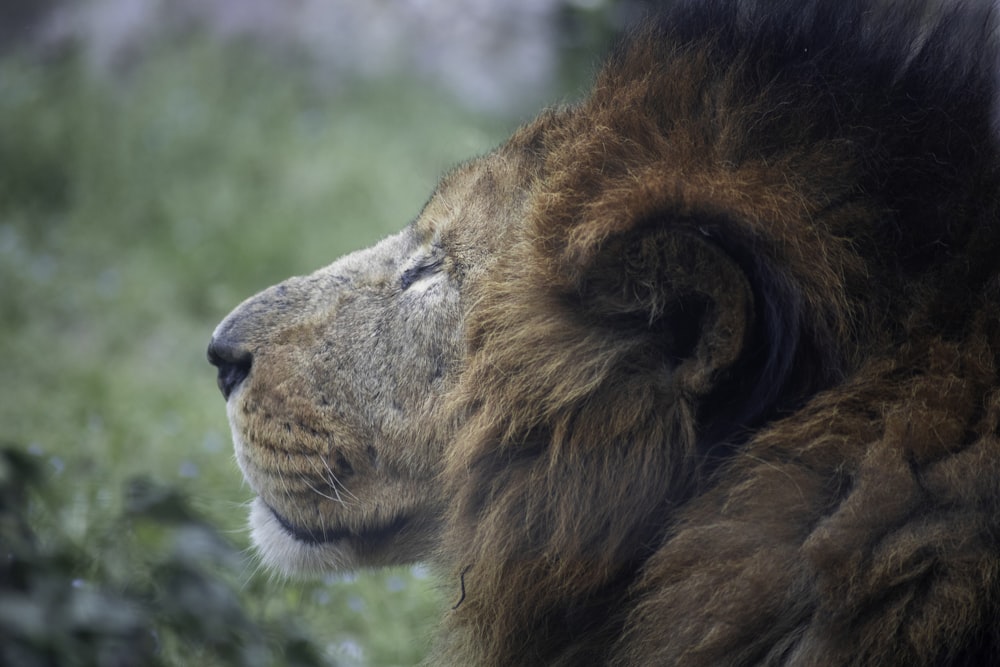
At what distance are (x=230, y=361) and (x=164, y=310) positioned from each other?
4123 millimetres

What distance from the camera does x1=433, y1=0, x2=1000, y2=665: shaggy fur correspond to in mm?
1863

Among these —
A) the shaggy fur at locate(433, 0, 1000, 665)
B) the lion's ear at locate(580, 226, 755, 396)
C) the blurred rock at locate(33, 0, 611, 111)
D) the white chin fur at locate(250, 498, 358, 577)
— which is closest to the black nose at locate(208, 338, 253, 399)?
the white chin fur at locate(250, 498, 358, 577)

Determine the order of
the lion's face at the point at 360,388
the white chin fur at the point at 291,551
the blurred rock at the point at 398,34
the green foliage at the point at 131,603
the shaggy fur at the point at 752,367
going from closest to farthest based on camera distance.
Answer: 1. the green foliage at the point at 131,603
2. the shaggy fur at the point at 752,367
3. the lion's face at the point at 360,388
4. the white chin fur at the point at 291,551
5. the blurred rock at the point at 398,34

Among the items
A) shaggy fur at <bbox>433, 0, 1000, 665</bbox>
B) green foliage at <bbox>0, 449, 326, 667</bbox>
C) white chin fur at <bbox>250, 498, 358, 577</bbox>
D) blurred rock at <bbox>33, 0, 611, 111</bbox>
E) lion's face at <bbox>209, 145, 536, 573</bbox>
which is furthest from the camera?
blurred rock at <bbox>33, 0, 611, 111</bbox>

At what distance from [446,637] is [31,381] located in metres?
3.45

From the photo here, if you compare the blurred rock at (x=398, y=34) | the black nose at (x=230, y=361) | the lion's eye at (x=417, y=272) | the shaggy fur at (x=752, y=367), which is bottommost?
the shaggy fur at (x=752, y=367)

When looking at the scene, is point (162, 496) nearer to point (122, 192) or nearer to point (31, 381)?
point (31, 381)

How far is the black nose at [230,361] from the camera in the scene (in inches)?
106

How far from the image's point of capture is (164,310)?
662cm

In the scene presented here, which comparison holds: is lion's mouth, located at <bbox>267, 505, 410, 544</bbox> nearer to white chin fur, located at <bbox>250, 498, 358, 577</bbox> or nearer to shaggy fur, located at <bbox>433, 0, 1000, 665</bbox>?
white chin fur, located at <bbox>250, 498, 358, 577</bbox>

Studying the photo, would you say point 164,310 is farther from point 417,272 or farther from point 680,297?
point 680,297

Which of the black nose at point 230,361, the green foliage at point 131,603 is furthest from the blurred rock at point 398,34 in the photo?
the green foliage at point 131,603

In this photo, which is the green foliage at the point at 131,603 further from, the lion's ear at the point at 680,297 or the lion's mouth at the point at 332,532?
the lion's ear at the point at 680,297

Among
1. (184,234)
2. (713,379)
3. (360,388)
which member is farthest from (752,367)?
(184,234)
